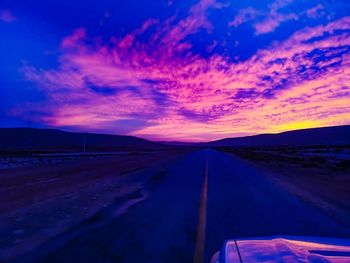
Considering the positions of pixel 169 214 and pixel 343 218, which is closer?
pixel 343 218

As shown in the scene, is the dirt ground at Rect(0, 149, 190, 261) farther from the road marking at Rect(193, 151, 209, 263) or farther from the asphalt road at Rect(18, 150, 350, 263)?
the road marking at Rect(193, 151, 209, 263)

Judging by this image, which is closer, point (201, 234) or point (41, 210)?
point (201, 234)

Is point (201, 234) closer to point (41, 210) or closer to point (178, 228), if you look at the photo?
point (178, 228)

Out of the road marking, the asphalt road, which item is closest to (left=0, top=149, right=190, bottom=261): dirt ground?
the asphalt road

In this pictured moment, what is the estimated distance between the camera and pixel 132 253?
4918mm

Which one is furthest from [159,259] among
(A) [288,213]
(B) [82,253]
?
(A) [288,213]

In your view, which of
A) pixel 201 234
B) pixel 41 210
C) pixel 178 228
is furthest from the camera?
pixel 41 210

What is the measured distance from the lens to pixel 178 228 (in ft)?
21.2

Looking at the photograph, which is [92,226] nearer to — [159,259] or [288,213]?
[159,259]

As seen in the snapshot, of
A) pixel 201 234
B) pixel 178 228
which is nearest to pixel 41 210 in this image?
pixel 178 228

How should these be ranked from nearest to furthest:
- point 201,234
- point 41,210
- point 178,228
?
point 201,234 → point 178,228 → point 41,210

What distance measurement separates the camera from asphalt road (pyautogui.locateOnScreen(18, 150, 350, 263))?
4918mm

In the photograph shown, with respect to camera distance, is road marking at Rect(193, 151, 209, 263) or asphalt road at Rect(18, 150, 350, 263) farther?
asphalt road at Rect(18, 150, 350, 263)

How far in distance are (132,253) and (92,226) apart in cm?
216
